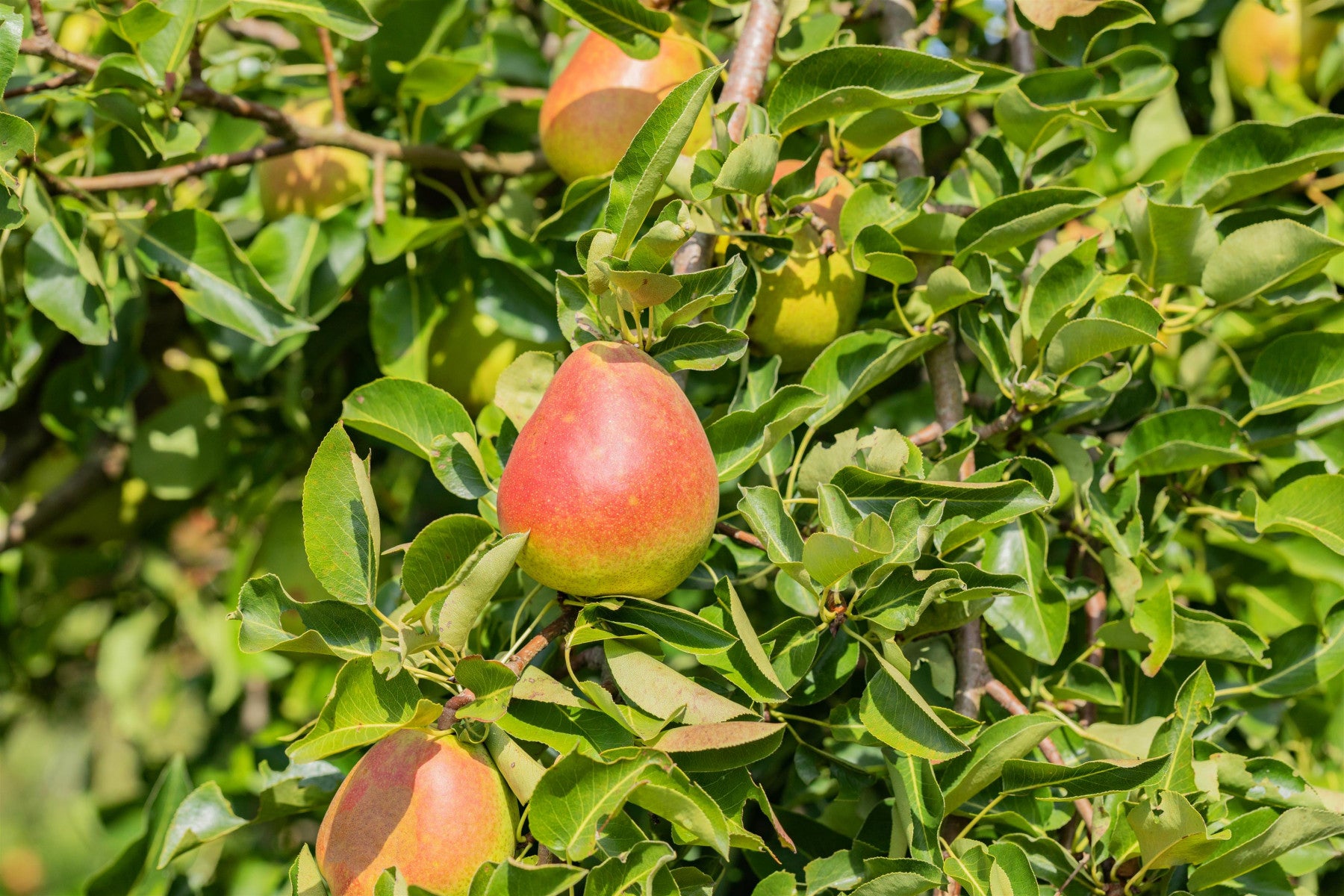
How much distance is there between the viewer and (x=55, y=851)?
4258mm

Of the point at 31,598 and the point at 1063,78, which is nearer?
the point at 1063,78

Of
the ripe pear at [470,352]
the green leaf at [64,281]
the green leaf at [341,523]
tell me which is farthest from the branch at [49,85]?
the green leaf at [341,523]

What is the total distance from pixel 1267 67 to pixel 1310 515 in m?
0.91

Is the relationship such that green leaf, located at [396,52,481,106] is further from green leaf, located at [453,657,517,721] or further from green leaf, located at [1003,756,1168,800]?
green leaf, located at [1003,756,1168,800]

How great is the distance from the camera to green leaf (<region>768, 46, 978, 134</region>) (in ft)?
2.97

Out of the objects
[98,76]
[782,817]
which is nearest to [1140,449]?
[782,817]

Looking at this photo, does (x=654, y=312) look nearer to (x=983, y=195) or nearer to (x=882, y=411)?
(x=983, y=195)

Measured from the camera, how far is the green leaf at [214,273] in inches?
45.1

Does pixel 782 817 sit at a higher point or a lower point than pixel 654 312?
lower

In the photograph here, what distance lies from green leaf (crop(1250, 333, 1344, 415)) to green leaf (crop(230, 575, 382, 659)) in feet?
2.87

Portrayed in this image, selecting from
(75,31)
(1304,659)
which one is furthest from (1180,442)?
(75,31)

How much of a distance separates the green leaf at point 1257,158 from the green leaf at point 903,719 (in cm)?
57

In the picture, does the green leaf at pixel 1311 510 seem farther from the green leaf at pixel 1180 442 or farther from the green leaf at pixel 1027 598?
the green leaf at pixel 1027 598

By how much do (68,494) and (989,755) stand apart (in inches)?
60.6
